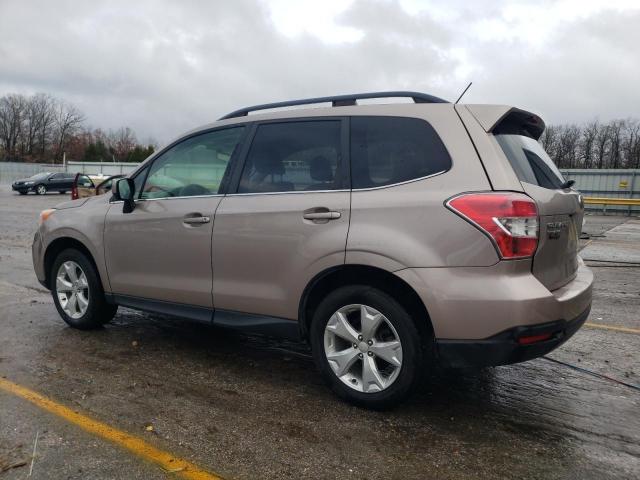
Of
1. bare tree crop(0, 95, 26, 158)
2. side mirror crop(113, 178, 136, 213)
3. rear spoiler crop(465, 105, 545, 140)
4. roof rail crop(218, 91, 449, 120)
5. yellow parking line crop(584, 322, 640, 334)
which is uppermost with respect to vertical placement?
bare tree crop(0, 95, 26, 158)

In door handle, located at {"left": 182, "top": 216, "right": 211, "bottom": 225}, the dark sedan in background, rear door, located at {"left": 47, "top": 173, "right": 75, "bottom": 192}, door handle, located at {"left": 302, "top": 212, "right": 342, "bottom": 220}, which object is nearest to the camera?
door handle, located at {"left": 302, "top": 212, "right": 342, "bottom": 220}

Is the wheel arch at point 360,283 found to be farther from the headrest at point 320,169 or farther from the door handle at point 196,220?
the door handle at point 196,220

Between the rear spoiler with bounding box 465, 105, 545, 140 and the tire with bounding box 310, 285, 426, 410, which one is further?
the rear spoiler with bounding box 465, 105, 545, 140

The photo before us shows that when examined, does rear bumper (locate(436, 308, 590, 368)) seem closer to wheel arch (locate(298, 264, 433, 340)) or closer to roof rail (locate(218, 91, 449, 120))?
wheel arch (locate(298, 264, 433, 340))

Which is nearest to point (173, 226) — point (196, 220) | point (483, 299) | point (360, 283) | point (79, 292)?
point (196, 220)

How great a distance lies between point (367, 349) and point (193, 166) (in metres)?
2.09

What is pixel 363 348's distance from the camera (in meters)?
3.36

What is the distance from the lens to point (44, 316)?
5574mm

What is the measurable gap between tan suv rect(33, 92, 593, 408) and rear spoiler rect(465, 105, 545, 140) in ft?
0.04

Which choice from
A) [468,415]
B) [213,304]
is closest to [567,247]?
[468,415]

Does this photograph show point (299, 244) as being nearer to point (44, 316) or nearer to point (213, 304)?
point (213, 304)

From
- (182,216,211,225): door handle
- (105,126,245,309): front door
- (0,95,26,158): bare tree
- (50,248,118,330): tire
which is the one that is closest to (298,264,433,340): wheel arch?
(105,126,245,309): front door

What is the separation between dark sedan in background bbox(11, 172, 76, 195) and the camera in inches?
1340

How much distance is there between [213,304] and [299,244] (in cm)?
93
